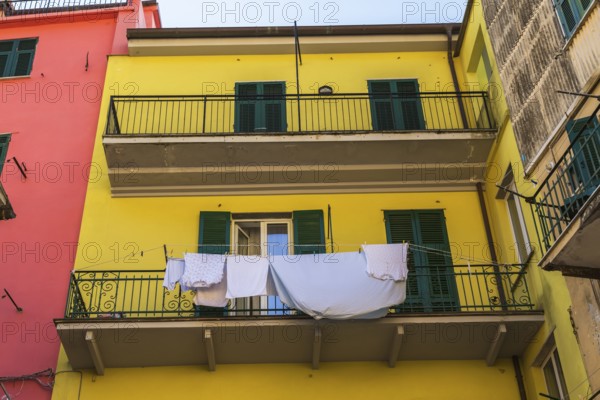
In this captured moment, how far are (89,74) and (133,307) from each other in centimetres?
548

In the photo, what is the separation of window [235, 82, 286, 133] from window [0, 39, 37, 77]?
4347 mm

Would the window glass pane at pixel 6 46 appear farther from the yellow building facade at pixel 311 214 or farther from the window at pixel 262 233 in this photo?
the window at pixel 262 233

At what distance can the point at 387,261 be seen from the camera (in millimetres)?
11688

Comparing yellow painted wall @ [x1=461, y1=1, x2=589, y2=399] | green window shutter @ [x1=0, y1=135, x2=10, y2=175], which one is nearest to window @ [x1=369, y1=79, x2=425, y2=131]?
yellow painted wall @ [x1=461, y1=1, x2=589, y2=399]

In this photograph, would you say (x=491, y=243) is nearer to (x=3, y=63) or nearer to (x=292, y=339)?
(x=292, y=339)

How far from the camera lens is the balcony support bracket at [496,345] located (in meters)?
11.5

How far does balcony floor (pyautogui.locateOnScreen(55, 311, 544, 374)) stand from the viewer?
1141 centimetres

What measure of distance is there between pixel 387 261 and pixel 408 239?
5.66 ft

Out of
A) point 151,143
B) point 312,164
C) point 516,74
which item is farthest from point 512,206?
point 151,143

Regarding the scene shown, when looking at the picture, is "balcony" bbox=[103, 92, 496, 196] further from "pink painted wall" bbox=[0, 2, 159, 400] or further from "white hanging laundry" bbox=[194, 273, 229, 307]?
"white hanging laundry" bbox=[194, 273, 229, 307]

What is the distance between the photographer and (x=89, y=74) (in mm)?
15703

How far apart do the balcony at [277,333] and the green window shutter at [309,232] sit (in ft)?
4.12

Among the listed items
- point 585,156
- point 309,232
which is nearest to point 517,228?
point 585,156

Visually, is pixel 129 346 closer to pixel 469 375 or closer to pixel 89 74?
pixel 469 375
